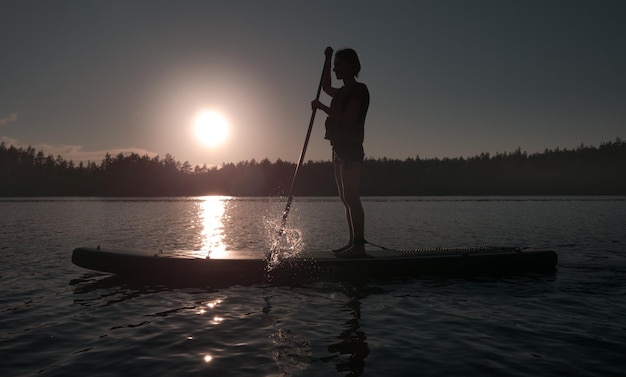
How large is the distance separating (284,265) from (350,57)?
184 inches

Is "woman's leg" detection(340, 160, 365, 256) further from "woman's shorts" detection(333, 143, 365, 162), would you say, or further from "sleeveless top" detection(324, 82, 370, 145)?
"sleeveless top" detection(324, 82, 370, 145)

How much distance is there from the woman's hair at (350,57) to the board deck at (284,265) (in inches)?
162

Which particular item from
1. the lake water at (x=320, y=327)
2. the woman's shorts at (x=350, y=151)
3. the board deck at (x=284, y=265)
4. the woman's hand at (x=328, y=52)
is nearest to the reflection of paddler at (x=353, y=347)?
the lake water at (x=320, y=327)

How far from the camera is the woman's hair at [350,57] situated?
9320 millimetres

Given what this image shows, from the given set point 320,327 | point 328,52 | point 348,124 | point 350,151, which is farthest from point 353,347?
point 328,52

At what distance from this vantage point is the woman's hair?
9320 millimetres

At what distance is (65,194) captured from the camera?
178 metres

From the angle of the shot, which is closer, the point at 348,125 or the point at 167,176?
the point at 348,125

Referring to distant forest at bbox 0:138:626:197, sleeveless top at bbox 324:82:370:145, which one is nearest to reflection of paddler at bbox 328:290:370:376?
sleeveless top at bbox 324:82:370:145

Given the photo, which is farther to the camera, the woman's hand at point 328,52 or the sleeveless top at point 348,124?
the woman's hand at point 328,52

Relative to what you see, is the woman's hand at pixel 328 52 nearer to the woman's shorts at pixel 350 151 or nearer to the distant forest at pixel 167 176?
the woman's shorts at pixel 350 151

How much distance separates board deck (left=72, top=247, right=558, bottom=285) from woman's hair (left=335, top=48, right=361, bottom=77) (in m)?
4.11

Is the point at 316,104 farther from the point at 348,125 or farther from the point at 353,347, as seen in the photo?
the point at 353,347

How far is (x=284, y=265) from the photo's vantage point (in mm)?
9648
